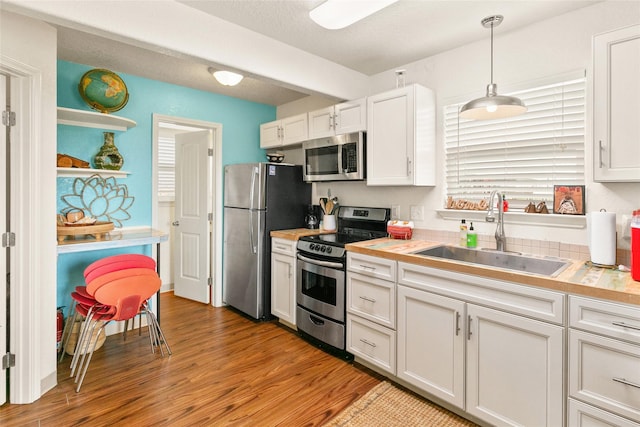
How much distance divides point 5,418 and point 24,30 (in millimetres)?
2277

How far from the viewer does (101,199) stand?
3109mm

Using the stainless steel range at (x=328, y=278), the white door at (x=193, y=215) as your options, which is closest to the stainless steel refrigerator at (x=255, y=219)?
the white door at (x=193, y=215)

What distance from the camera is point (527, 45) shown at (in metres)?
2.30

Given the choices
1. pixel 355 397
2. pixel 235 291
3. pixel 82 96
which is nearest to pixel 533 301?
pixel 355 397

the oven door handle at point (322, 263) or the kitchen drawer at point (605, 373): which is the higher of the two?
the oven door handle at point (322, 263)

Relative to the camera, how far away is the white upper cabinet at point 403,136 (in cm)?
262

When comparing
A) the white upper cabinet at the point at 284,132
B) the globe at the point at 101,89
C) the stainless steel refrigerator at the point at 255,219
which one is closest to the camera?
the globe at the point at 101,89

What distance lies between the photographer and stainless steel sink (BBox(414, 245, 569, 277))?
80.9 inches

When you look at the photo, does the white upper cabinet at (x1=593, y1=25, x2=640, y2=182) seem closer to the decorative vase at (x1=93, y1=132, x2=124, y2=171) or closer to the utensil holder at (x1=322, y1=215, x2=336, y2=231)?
the utensil holder at (x1=322, y1=215, x2=336, y2=231)

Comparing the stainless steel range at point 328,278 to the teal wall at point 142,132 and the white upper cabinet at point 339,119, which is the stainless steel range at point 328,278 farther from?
the teal wall at point 142,132

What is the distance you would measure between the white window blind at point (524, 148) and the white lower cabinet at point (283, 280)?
60.8 inches

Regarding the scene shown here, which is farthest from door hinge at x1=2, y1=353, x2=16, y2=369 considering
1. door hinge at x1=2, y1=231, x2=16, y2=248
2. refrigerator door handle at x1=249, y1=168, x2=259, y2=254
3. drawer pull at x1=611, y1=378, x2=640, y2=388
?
drawer pull at x1=611, y1=378, x2=640, y2=388

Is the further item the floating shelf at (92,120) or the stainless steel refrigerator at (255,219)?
the stainless steel refrigerator at (255,219)

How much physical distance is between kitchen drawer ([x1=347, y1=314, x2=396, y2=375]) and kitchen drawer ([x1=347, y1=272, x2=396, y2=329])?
2.2 inches
